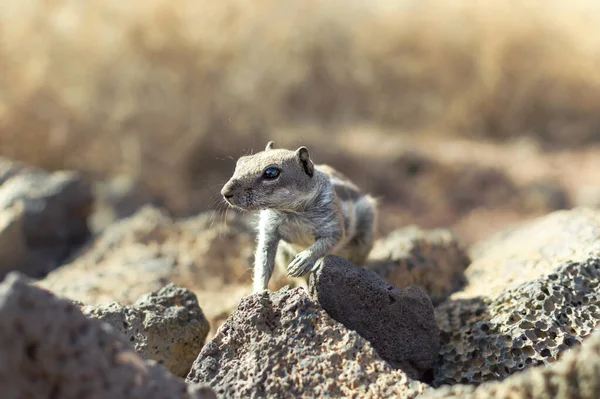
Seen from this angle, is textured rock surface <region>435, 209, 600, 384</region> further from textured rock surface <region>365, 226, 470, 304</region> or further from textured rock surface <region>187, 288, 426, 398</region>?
textured rock surface <region>187, 288, 426, 398</region>

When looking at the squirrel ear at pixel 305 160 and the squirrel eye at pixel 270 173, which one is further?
the squirrel ear at pixel 305 160

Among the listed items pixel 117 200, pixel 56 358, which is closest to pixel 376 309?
pixel 56 358

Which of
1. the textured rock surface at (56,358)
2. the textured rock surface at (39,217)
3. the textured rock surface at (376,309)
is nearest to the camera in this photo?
the textured rock surface at (56,358)

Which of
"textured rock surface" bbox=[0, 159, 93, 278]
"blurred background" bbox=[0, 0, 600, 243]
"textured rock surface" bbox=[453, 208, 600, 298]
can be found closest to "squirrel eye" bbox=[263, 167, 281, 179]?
"textured rock surface" bbox=[453, 208, 600, 298]

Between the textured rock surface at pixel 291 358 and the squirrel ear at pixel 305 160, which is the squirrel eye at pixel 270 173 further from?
the textured rock surface at pixel 291 358

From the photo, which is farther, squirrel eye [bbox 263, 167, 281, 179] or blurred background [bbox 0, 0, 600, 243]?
blurred background [bbox 0, 0, 600, 243]

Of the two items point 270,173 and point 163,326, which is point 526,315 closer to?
point 270,173

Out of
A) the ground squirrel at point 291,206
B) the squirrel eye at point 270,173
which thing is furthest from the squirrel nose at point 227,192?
the squirrel eye at point 270,173
